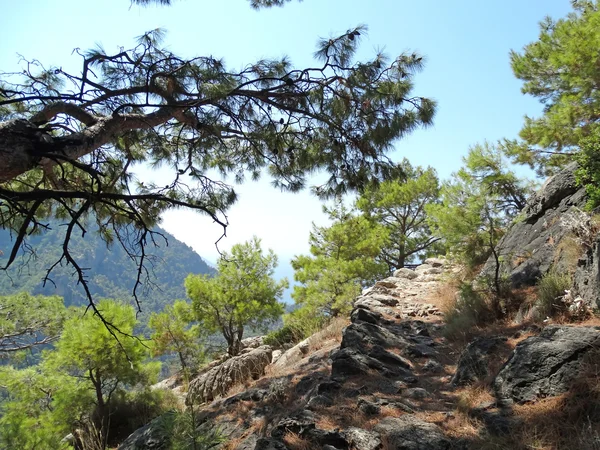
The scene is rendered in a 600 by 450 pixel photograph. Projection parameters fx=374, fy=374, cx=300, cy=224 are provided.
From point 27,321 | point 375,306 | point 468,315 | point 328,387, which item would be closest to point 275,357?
point 375,306

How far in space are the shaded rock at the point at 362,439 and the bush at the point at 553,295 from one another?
3.17 metres

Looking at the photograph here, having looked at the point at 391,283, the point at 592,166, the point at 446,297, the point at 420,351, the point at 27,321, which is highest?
the point at 27,321

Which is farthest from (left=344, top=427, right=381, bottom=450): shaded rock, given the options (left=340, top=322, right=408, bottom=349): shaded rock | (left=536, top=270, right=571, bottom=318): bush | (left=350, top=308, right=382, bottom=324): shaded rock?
(left=350, top=308, right=382, bottom=324): shaded rock

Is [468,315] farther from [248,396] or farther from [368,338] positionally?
[248,396]

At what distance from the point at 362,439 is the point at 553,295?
138 inches

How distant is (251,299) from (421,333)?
42.7ft

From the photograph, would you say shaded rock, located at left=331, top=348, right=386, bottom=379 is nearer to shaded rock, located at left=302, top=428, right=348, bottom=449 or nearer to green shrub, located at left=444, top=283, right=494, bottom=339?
shaded rock, located at left=302, top=428, right=348, bottom=449

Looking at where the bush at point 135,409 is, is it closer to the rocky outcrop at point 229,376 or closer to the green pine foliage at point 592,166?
the rocky outcrop at point 229,376

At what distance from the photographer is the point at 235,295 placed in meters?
17.8

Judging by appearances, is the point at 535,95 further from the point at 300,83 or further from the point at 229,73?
the point at 229,73

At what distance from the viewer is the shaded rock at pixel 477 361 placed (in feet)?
12.7

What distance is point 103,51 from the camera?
3.96 m

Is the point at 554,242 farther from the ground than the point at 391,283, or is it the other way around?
the point at 391,283

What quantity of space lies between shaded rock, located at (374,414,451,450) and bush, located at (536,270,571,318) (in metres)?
2.77
